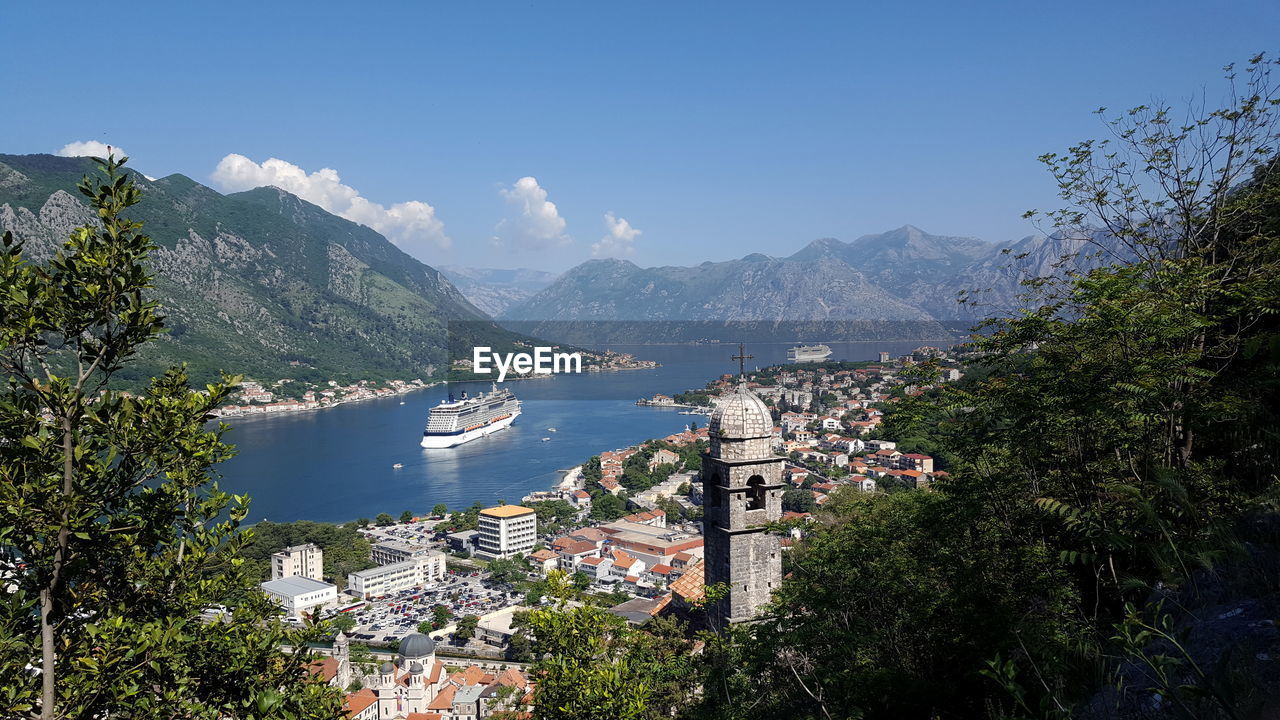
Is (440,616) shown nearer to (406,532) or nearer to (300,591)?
(300,591)

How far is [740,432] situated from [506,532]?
902 inches

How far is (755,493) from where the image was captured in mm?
7469

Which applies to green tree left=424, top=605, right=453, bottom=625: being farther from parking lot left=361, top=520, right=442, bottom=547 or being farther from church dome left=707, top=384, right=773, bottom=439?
church dome left=707, top=384, right=773, bottom=439

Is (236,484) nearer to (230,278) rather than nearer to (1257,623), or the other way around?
(1257,623)

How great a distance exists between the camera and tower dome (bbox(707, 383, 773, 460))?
7496 millimetres

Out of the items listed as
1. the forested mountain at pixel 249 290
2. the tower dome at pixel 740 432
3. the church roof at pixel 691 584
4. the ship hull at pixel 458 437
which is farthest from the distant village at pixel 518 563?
the forested mountain at pixel 249 290

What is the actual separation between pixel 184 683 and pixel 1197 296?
6088mm

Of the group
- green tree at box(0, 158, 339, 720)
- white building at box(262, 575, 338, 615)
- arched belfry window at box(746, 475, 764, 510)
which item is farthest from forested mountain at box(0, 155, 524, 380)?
green tree at box(0, 158, 339, 720)

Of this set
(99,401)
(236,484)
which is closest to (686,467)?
(236,484)

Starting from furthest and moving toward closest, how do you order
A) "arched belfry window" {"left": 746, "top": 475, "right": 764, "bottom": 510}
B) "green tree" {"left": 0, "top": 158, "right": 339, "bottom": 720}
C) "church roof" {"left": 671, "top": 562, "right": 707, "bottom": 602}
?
"church roof" {"left": 671, "top": 562, "right": 707, "bottom": 602}
"arched belfry window" {"left": 746, "top": 475, "right": 764, "bottom": 510}
"green tree" {"left": 0, "top": 158, "right": 339, "bottom": 720}

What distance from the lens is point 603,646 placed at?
4680 mm

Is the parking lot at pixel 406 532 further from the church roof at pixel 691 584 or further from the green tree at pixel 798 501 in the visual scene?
the church roof at pixel 691 584

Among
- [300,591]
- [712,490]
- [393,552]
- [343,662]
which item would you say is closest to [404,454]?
[393,552]

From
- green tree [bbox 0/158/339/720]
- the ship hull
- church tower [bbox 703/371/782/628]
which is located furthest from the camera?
the ship hull
